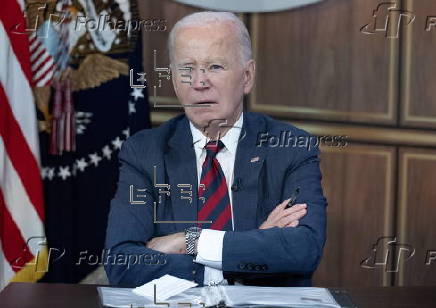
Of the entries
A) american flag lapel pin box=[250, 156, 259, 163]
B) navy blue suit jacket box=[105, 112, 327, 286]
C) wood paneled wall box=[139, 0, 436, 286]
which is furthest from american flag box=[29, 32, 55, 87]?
american flag lapel pin box=[250, 156, 259, 163]

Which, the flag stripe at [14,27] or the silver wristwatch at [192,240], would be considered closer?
the silver wristwatch at [192,240]

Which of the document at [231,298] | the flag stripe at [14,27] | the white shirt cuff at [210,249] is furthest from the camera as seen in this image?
the flag stripe at [14,27]

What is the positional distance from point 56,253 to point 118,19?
1.09 meters

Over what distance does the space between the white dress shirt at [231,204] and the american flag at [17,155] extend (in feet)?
2.64

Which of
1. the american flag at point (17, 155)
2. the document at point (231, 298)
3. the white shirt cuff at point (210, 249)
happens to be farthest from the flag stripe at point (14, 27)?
the document at point (231, 298)

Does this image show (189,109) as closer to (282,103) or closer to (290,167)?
(290,167)

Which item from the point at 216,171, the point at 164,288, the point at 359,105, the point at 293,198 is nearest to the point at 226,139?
the point at 216,171

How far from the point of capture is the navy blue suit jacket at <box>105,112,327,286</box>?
9.50 feet

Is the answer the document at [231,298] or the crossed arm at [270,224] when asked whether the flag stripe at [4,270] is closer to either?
the crossed arm at [270,224]

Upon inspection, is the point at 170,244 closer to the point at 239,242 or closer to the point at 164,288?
the point at 239,242

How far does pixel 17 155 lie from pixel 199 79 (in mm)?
929

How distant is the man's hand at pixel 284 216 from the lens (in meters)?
3.03

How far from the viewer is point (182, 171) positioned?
128 inches

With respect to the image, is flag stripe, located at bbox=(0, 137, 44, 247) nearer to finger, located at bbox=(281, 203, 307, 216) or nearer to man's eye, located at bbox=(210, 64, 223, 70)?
man's eye, located at bbox=(210, 64, 223, 70)
